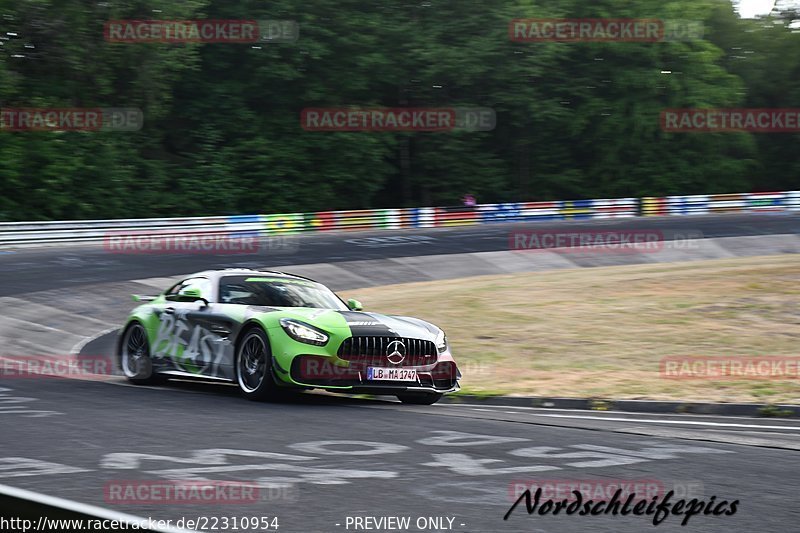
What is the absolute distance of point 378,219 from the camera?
44.6 m

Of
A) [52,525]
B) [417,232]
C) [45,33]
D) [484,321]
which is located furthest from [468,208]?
[52,525]

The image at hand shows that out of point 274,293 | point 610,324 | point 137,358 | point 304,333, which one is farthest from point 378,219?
point 304,333

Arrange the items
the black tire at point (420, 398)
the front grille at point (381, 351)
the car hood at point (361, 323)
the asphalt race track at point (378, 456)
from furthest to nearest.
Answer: the black tire at point (420, 398) < the car hood at point (361, 323) < the front grille at point (381, 351) < the asphalt race track at point (378, 456)

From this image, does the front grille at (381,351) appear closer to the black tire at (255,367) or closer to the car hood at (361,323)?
the car hood at (361,323)

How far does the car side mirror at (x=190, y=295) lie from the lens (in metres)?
12.0

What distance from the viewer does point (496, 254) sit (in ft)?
104

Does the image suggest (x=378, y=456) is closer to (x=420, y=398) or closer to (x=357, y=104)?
(x=420, y=398)

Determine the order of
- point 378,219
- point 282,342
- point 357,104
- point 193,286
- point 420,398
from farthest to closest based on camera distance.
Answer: point 357,104, point 378,219, point 193,286, point 420,398, point 282,342

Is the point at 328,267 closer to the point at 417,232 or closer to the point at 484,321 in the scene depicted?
the point at 484,321

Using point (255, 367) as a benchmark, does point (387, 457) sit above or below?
below

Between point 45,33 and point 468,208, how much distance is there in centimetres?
1866

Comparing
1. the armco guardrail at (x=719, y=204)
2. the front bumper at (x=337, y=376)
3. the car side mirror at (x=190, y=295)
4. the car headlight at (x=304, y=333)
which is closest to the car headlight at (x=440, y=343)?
the front bumper at (x=337, y=376)

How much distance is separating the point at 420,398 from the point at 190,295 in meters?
2.80

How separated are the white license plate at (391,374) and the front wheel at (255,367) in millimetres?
920
